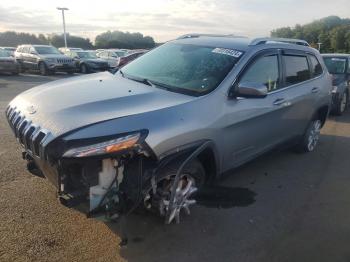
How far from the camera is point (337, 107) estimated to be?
32.4 feet

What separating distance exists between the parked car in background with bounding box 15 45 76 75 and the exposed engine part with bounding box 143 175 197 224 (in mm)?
19305

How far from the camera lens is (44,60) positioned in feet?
70.4

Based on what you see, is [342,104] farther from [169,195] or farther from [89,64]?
[89,64]

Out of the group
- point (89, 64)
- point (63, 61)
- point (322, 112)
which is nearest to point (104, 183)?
point (322, 112)

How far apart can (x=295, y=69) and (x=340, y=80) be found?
5.42 metres

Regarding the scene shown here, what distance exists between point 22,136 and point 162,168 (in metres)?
1.23

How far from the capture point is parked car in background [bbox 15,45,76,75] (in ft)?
70.6

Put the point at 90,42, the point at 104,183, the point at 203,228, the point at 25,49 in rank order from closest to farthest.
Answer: the point at 104,183 → the point at 203,228 → the point at 25,49 → the point at 90,42

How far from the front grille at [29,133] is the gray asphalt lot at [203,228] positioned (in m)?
0.84

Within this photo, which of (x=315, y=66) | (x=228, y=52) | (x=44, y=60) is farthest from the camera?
(x=44, y=60)

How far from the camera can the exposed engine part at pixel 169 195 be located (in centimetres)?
349

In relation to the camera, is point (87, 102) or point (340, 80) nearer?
point (87, 102)

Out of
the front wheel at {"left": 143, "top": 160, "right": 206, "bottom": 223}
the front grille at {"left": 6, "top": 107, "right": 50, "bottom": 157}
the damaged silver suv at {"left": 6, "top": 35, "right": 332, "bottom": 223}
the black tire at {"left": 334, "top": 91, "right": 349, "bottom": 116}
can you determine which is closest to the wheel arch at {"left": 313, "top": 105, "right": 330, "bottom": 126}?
the damaged silver suv at {"left": 6, "top": 35, "right": 332, "bottom": 223}

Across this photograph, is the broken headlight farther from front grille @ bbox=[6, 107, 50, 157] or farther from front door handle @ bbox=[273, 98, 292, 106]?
front door handle @ bbox=[273, 98, 292, 106]
